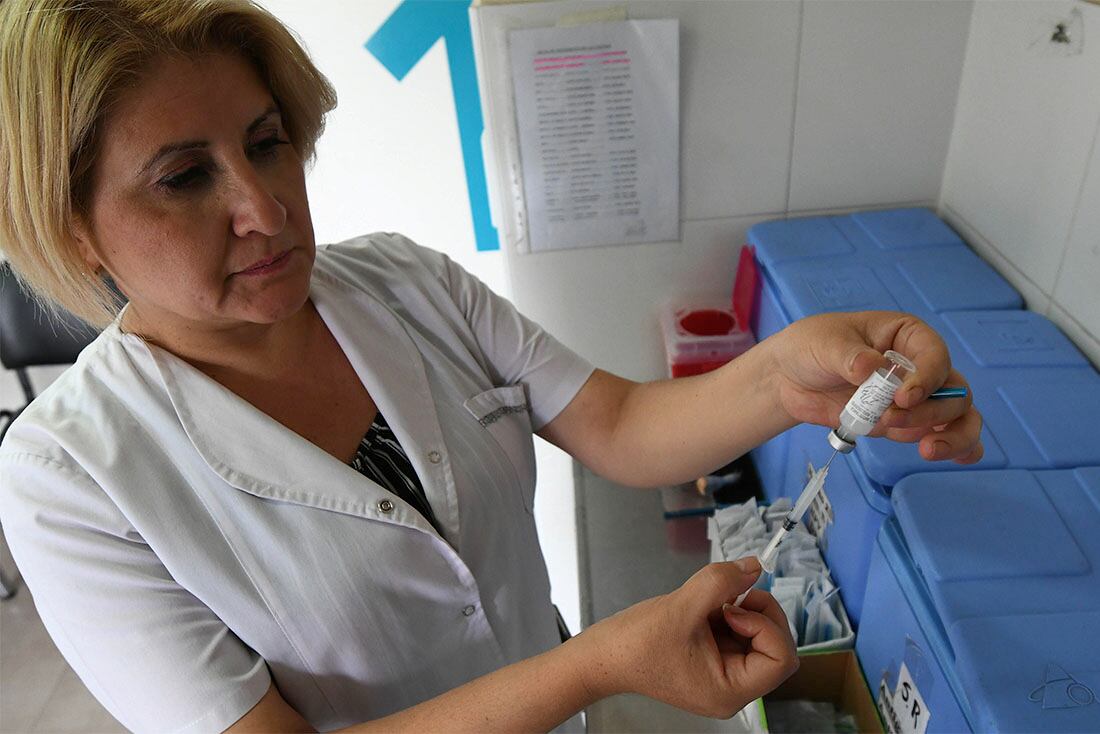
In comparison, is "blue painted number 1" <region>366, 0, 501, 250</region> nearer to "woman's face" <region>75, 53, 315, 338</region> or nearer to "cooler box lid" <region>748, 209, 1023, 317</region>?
"cooler box lid" <region>748, 209, 1023, 317</region>

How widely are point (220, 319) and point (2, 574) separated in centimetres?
245

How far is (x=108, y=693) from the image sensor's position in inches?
30.9

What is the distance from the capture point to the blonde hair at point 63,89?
72 cm

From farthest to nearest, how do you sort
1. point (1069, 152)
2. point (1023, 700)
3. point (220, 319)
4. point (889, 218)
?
point (889, 218) < point (1069, 152) < point (220, 319) < point (1023, 700)

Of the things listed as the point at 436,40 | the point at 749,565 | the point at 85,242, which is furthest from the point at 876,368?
the point at 436,40

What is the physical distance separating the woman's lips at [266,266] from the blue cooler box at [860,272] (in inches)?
32.5

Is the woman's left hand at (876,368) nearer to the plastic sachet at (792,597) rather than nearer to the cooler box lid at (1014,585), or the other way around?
the cooler box lid at (1014,585)

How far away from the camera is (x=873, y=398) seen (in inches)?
30.4

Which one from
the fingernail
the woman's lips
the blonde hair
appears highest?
the blonde hair

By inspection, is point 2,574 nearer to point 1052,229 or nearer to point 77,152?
point 77,152

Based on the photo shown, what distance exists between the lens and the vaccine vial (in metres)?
0.77

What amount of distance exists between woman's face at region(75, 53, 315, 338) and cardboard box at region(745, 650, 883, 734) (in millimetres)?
796

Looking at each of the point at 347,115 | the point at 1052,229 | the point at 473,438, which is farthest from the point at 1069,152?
the point at 347,115

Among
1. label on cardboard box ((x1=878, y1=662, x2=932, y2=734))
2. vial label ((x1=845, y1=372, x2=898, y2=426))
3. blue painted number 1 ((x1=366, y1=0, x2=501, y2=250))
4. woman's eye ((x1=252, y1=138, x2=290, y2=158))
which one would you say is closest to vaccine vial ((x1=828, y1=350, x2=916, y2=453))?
vial label ((x1=845, y1=372, x2=898, y2=426))
